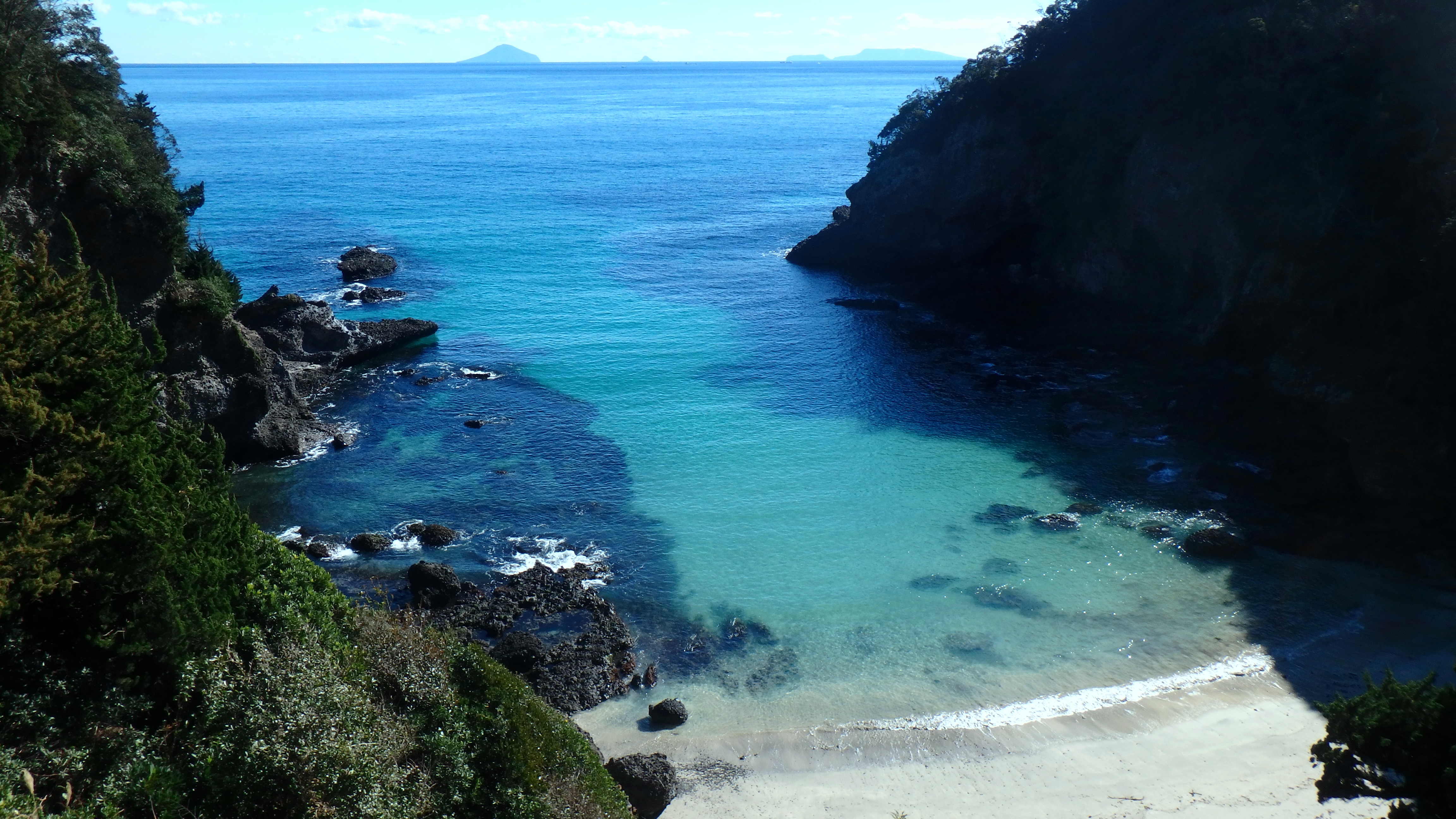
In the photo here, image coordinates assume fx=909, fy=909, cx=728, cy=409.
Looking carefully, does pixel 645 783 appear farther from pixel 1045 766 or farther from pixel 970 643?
pixel 970 643

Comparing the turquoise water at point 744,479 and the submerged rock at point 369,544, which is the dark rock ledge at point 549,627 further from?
the submerged rock at point 369,544

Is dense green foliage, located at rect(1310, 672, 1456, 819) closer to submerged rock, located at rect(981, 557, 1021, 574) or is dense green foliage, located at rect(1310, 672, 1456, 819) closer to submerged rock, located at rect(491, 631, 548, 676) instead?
submerged rock, located at rect(981, 557, 1021, 574)

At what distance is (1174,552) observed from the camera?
33219 millimetres

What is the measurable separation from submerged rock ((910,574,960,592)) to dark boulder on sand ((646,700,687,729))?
10.4 m

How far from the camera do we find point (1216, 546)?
1297 inches

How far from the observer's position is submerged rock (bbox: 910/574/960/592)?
31906 mm

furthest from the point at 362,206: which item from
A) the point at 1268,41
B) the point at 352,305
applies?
the point at 1268,41

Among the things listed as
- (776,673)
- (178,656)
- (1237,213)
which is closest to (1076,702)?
(776,673)

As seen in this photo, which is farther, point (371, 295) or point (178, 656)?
point (371, 295)

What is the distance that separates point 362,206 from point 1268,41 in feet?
269

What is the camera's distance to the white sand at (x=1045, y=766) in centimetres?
2225

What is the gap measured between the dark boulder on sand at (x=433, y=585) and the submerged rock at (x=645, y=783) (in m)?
10.1

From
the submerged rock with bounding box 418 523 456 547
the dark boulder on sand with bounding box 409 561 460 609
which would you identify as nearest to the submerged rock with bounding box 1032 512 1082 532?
the dark boulder on sand with bounding box 409 561 460 609

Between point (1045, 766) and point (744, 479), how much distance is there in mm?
18933
